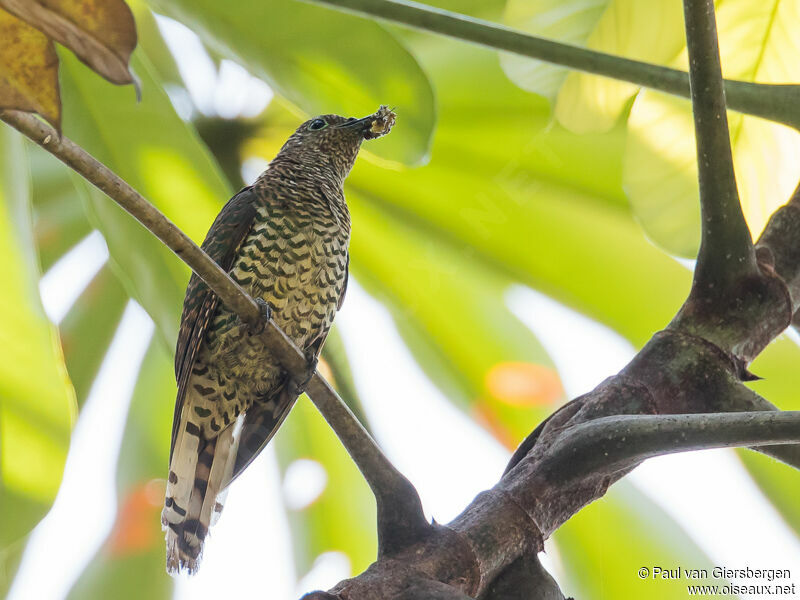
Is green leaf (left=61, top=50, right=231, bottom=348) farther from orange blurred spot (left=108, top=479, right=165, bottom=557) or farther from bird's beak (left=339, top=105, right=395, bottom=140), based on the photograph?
orange blurred spot (left=108, top=479, right=165, bottom=557)

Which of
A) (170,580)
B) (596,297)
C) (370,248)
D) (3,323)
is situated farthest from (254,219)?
(170,580)

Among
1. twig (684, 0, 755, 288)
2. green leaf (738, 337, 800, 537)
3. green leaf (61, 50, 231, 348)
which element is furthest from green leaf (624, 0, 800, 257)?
green leaf (61, 50, 231, 348)

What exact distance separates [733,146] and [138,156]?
1401 mm

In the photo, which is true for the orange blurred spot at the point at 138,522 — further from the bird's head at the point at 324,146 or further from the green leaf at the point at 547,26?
the green leaf at the point at 547,26

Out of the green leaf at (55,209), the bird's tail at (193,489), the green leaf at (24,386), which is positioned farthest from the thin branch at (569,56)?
the green leaf at (55,209)

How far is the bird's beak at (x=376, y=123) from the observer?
2.20 meters

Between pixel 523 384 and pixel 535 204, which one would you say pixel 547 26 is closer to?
pixel 535 204

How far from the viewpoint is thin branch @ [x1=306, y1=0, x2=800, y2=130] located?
1.31m

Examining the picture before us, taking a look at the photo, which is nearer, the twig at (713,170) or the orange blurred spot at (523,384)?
the twig at (713,170)

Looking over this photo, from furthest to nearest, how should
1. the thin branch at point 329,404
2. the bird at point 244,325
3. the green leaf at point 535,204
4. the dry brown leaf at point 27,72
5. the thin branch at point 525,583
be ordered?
the green leaf at point 535,204 < the bird at point 244,325 < the thin branch at point 525,583 < the thin branch at point 329,404 < the dry brown leaf at point 27,72

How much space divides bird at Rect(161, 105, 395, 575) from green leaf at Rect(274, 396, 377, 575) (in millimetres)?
476

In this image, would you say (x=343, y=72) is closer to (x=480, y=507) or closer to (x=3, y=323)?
(x=3, y=323)

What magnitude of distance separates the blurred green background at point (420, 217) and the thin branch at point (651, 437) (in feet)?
3.16

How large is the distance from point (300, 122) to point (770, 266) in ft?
5.73
